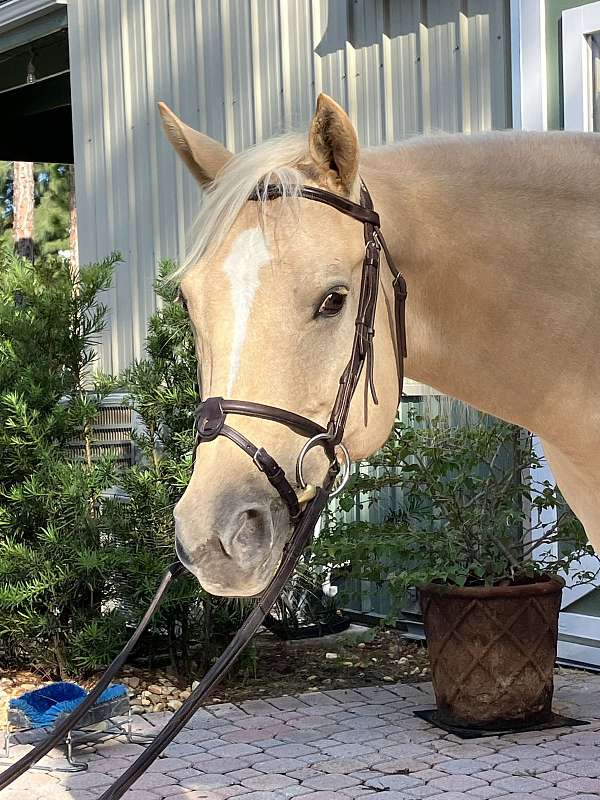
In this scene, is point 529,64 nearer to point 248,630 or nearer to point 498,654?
point 498,654

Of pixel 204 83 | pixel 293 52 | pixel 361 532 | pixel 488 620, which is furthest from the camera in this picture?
pixel 204 83

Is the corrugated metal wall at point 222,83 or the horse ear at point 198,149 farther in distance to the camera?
the corrugated metal wall at point 222,83

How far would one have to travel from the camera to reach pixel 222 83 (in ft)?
22.3

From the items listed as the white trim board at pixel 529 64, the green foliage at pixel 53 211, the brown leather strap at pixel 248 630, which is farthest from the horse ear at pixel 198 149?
the green foliage at pixel 53 211

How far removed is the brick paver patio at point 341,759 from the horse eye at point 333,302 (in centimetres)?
227

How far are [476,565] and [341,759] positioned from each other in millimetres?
959

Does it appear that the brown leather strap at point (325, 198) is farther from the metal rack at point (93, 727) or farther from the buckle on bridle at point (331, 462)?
the metal rack at point (93, 727)

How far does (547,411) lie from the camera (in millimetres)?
2318

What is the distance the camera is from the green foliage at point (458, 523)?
4430 millimetres

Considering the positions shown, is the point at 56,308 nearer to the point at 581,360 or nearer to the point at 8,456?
the point at 8,456

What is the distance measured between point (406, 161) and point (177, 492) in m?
3.14

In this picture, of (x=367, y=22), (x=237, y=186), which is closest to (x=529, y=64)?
(x=367, y=22)

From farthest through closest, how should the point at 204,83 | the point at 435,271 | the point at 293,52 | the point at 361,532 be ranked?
the point at 204,83
the point at 293,52
the point at 361,532
the point at 435,271

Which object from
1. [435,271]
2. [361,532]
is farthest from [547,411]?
[361,532]
